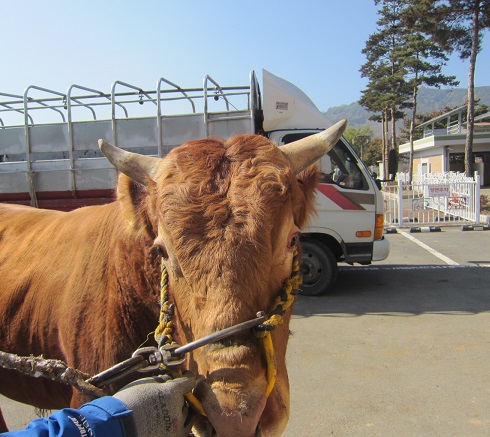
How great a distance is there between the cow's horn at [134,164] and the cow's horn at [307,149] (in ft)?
2.28

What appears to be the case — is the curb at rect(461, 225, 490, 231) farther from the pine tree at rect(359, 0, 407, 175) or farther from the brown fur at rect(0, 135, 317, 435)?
the pine tree at rect(359, 0, 407, 175)

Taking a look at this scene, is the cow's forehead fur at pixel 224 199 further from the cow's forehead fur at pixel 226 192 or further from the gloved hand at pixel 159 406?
the gloved hand at pixel 159 406

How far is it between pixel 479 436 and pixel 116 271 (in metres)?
3.17

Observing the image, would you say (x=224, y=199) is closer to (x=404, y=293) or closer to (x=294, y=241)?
(x=294, y=241)

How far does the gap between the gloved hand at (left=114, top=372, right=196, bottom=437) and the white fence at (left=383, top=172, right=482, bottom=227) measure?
14175 millimetres

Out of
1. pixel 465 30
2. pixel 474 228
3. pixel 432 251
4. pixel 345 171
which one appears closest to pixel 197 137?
pixel 345 171

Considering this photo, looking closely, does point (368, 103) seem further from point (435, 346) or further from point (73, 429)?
point (73, 429)

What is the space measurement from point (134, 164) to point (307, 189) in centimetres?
94

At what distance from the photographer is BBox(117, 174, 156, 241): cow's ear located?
2.22 meters

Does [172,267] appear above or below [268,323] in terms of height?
above

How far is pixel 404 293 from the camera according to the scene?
7.54 m

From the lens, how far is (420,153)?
47.2m

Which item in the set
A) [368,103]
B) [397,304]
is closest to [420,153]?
[368,103]

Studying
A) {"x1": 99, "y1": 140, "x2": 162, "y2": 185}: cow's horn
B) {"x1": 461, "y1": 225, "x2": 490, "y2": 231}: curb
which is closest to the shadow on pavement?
{"x1": 99, "y1": 140, "x2": 162, "y2": 185}: cow's horn
